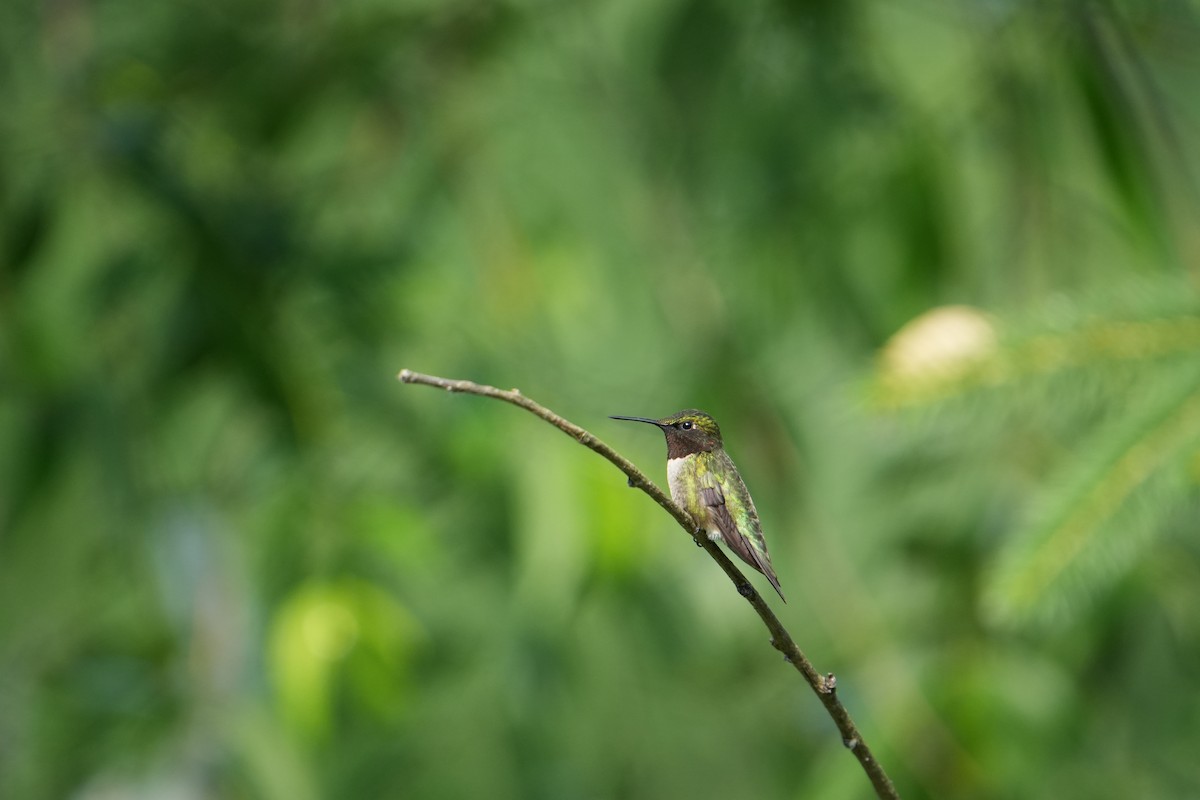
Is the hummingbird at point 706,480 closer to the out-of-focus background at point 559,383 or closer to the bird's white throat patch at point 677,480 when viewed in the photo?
the bird's white throat patch at point 677,480

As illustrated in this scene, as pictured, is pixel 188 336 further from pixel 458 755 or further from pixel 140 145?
pixel 458 755

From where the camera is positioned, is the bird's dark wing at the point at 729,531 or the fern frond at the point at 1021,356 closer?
the bird's dark wing at the point at 729,531

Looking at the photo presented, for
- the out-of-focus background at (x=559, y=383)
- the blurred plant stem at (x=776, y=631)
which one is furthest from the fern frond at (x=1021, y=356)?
the blurred plant stem at (x=776, y=631)

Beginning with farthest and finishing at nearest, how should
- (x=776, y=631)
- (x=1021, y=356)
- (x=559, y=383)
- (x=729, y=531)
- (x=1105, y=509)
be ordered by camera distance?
(x=559, y=383) < (x=1021, y=356) < (x=1105, y=509) < (x=729, y=531) < (x=776, y=631)

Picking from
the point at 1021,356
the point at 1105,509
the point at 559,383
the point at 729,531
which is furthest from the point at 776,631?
the point at 559,383

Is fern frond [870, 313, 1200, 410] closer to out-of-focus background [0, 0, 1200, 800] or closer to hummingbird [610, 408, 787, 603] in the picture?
out-of-focus background [0, 0, 1200, 800]

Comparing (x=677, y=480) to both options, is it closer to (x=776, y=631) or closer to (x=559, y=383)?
(x=776, y=631)
